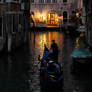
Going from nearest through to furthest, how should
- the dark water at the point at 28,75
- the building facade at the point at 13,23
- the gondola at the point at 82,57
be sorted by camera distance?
the dark water at the point at 28,75, the gondola at the point at 82,57, the building facade at the point at 13,23

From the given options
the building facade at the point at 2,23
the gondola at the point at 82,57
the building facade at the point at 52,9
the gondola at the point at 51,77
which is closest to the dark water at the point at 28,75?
the gondola at the point at 82,57

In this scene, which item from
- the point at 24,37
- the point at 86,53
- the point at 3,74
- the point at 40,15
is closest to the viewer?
the point at 3,74

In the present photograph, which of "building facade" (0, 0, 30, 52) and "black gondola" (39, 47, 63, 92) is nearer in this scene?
"black gondola" (39, 47, 63, 92)

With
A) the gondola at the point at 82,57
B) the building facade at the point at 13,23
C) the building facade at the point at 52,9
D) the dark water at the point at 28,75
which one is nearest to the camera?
the dark water at the point at 28,75

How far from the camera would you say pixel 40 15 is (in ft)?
210

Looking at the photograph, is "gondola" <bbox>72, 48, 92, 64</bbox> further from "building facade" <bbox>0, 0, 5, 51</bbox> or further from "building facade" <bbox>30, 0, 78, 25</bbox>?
"building facade" <bbox>30, 0, 78, 25</bbox>

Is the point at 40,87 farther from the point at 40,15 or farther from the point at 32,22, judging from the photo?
the point at 40,15

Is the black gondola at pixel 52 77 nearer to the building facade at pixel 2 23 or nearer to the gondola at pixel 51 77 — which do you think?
the gondola at pixel 51 77

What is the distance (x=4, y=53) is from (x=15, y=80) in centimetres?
897

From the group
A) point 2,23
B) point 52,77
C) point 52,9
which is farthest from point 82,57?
point 52,9

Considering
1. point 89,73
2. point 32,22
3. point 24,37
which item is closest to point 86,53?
point 89,73

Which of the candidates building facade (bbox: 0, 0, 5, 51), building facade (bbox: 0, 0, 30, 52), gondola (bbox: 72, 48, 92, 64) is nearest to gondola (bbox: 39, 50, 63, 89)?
gondola (bbox: 72, 48, 92, 64)

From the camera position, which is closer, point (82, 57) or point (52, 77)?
point (52, 77)

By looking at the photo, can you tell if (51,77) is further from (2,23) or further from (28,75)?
(2,23)
